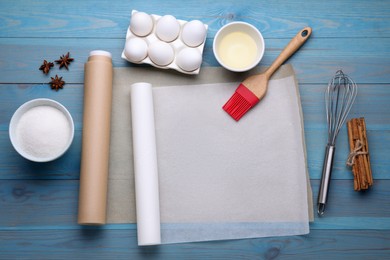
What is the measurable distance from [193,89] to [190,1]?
0.16m

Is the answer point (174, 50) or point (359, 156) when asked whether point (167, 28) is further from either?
point (359, 156)

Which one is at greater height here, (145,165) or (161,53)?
(161,53)

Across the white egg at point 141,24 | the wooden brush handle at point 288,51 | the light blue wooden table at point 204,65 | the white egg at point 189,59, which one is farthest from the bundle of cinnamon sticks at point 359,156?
the white egg at point 141,24

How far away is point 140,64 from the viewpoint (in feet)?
2.42

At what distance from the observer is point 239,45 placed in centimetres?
73

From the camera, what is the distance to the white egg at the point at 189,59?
69cm

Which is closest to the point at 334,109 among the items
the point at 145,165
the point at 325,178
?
the point at 325,178

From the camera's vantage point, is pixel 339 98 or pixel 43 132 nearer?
pixel 43 132

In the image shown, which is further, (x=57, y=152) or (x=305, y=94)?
(x=305, y=94)

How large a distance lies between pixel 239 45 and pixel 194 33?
9cm

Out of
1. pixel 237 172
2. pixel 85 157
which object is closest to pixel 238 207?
pixel 237 172

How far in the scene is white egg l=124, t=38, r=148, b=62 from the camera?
0.69 metres

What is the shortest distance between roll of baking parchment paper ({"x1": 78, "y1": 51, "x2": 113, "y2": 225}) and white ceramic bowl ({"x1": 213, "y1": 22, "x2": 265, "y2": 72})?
0.20 m

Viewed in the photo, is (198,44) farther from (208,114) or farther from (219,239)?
(219,239)
